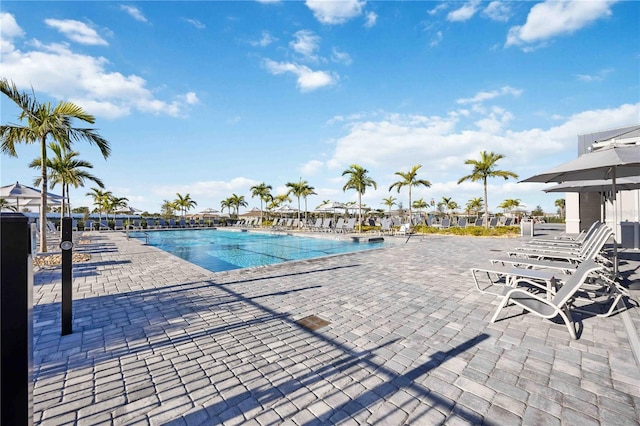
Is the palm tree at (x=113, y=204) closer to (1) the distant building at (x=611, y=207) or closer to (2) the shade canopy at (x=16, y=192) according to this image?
(2) the shade canopy at (x=16, y=192)

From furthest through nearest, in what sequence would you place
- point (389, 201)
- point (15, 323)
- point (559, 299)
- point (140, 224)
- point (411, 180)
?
point (389, 201)
point (140, 224)
point (411, 180)
point (559, 299)
point (15, 323)

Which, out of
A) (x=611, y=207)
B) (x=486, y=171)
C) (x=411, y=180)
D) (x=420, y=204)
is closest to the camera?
(x=611, y=207)

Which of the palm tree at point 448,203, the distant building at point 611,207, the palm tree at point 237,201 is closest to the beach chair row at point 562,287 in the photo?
the distant building at point 611,207

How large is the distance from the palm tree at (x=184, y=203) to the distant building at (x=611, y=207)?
44188 mm

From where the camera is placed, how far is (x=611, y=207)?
41.6 feet

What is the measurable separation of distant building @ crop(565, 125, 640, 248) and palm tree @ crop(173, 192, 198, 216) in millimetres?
44188

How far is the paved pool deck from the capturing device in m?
1.97

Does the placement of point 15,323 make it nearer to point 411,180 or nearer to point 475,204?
point 411,180

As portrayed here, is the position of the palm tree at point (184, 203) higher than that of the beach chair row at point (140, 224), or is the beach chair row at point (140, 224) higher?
the palm tree at point (184, 203)

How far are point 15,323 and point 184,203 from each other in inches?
1829

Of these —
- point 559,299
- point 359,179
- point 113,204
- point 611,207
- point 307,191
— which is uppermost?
point 359,179

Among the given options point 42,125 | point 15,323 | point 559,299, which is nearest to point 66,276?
point 15,323

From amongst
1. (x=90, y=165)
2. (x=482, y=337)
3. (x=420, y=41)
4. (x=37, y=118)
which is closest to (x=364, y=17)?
(x=420, y=41)

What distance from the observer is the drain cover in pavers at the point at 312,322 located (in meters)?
3.48
